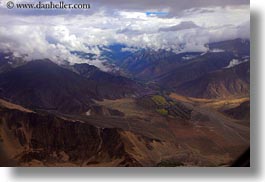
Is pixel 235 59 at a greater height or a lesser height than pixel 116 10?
lesser

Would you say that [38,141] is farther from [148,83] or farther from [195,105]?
[195,105]

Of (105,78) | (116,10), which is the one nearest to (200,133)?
(105,78)

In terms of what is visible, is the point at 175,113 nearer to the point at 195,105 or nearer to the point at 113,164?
the point at 195,105

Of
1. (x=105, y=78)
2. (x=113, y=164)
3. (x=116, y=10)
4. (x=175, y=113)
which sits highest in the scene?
(x=116, y=10)

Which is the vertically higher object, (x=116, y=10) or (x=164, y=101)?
(x=116, y=10)

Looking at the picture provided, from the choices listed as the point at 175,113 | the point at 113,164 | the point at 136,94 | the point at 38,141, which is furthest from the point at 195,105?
the point at 38,141

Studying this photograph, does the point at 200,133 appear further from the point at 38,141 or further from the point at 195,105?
the point at 38,141

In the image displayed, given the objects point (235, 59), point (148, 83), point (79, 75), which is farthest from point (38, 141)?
point (235, 59)
